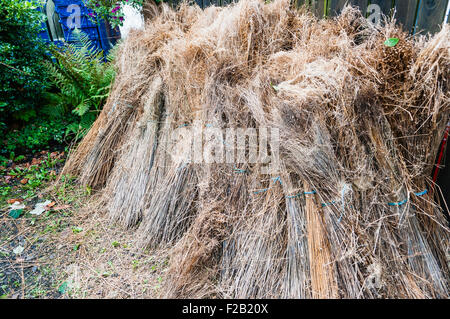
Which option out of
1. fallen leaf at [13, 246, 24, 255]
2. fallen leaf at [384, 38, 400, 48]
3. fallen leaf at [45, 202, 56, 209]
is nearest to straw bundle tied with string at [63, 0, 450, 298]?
fallen leaf at [384, 38, 400, 48]

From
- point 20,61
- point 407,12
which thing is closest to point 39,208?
point 20,61

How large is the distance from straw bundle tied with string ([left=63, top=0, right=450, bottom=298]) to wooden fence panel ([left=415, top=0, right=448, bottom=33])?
1.28ft

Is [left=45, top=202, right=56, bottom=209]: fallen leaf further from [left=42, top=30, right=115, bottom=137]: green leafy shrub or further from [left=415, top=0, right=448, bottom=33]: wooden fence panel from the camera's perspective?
[left=415, top=0, right=448, bottom=33]: wooden fence panel

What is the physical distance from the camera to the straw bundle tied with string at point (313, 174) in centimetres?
162

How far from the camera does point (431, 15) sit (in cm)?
211

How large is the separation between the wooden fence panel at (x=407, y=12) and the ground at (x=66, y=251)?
2.56m

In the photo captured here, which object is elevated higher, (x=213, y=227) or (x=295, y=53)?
(x=295, y=53)

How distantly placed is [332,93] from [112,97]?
6.96ft

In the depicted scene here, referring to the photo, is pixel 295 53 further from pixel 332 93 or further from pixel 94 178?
pixel 94 178

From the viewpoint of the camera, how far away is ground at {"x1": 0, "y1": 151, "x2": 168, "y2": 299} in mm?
1971

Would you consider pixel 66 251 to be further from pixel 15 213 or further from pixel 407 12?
pixel 407 12

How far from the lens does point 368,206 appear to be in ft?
5.49

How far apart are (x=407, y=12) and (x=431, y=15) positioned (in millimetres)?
170
